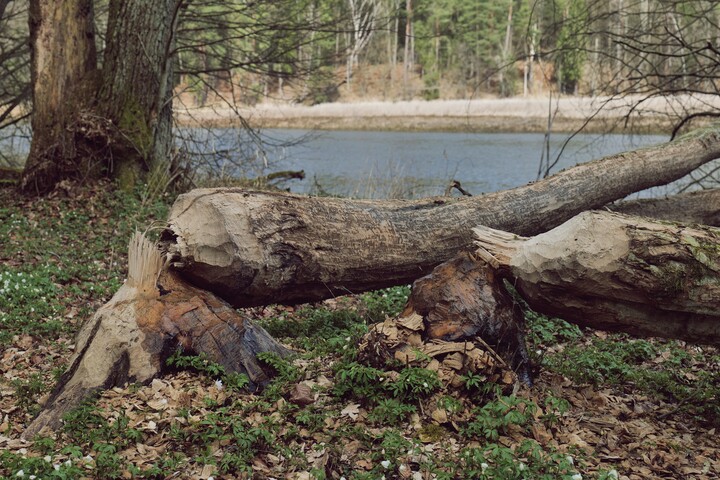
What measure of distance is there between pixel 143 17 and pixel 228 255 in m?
6.28

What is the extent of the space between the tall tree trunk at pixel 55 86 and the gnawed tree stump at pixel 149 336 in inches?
224

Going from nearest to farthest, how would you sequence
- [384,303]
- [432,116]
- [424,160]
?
[384,303], [424,160], [432,116]

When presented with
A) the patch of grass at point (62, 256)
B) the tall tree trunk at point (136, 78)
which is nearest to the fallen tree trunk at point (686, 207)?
the patch of grass at point (62, 256)

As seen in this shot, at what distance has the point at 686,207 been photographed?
7648 mm

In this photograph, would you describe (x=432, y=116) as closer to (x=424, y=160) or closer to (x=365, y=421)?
(x=424, y=160)

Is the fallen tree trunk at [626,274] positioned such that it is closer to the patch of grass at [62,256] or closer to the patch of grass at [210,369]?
the patch of grass at [210,369]

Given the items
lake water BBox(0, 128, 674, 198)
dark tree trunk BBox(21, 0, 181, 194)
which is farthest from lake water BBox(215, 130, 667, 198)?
dark tree trunk BBox(21, 0, 181, 194)

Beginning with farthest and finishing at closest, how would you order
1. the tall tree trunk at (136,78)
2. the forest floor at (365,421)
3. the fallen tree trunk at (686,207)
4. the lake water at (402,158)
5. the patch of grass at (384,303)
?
the lake water at (402,158)
the tall tree trunk at (136,78)
the fallen tree trunk at (686,207)
the patch of grass at (384,303)
the forest floor at (365,421)

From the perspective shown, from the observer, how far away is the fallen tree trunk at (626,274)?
4.06 metres

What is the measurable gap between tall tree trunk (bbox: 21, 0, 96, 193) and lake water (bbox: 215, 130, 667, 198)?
4031mm

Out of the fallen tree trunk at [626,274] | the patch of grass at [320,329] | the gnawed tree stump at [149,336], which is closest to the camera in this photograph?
the fallen tree trunk at [626,274]

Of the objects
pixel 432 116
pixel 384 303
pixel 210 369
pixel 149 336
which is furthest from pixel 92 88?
pixel 432 116

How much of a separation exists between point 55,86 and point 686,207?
8398mm

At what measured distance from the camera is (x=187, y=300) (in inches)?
182
